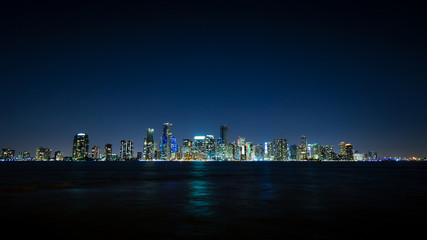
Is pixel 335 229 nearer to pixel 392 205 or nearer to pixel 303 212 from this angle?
pixel 303 212

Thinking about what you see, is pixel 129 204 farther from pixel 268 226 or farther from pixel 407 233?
pixel 407 233

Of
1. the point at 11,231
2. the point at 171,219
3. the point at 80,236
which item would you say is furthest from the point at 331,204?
the point at 11,231

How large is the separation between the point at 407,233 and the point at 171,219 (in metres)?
12.8

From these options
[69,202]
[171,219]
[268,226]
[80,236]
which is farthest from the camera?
[69,202]

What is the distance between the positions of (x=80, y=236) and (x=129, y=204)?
374 inches

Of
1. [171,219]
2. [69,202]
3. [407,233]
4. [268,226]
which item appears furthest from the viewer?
[69,202]

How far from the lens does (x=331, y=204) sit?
2284 centimetres

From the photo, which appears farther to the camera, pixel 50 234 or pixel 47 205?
pixel 47 205

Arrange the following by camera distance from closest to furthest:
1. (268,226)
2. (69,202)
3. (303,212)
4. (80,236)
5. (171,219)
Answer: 1. (80,236)
2. (268,226)
3. (171,219)
4. (303,212)
5. (69,202)

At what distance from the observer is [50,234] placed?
13562 millimetres

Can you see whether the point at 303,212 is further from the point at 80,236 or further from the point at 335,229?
the point at 80,236

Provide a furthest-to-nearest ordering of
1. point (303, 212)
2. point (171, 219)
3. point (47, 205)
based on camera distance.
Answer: point (47, 205), point (303, 212), point (171, 219)

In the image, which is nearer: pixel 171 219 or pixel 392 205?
pixel 171 219

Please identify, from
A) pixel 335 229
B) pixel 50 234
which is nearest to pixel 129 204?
pixel 50 234
